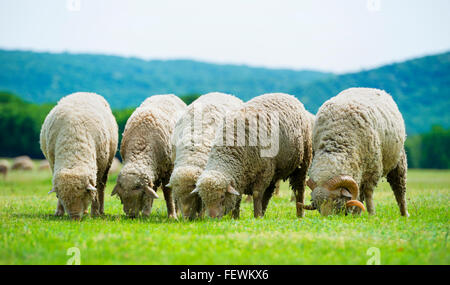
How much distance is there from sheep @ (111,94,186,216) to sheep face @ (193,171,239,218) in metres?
1.74

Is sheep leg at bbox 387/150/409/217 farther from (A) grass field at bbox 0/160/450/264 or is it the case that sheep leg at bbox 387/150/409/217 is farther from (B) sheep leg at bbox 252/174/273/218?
(B) sheep leg at bbox 252/174/273/218

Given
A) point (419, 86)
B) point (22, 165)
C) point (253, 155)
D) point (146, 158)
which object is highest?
point (419, 86)

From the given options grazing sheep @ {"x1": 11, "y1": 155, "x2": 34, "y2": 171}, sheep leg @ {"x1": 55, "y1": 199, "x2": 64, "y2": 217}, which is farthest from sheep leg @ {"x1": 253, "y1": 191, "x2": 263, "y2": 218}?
grazing sheep @ {"x1": 11, "y1": 155, "x2": 34, "y2": 171}

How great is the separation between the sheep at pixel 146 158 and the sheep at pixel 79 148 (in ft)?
2.05

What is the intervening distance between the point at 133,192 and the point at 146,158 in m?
0.94

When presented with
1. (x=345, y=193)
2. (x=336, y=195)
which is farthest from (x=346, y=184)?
(x=336, y=195)

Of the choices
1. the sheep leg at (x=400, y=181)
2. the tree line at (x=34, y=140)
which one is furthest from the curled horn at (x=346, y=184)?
the tree line at (x=34, y=140)

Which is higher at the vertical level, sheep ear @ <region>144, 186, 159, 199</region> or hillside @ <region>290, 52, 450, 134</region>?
hillside @ <region>290, 52, 450, 134</region>

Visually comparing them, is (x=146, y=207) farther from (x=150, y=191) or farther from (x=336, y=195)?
(x=336, y=195)

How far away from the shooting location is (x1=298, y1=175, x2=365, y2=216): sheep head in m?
10.2

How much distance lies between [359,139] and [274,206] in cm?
501

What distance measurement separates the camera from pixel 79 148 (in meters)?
11.5
